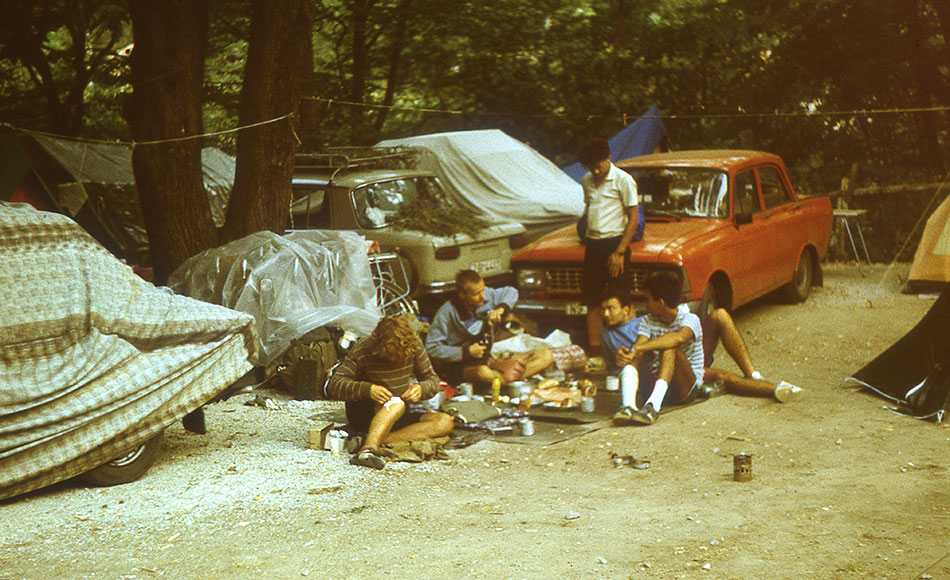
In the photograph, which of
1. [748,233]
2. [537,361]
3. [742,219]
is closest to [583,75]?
[748,233]

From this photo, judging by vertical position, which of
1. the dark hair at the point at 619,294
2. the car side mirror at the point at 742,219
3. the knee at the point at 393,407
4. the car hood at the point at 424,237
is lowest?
the knee at the point at 393,407

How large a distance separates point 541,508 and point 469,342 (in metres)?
3.15

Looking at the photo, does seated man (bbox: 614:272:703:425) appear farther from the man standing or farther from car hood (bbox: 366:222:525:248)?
car hood (bbox: 366:222:525:248)

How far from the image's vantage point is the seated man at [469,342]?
29.0 feet

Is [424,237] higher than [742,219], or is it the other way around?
[742,219]

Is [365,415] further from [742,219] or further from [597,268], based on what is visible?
[742,219]

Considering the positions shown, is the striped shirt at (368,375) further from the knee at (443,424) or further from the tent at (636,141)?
the tent at (636,141)

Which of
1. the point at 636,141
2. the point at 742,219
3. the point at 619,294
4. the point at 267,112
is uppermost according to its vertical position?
the point at 267,112

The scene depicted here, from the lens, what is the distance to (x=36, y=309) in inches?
247

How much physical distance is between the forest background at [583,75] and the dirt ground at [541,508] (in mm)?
7670

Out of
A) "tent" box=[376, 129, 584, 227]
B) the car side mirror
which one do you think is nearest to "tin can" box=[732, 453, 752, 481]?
the car side mirror

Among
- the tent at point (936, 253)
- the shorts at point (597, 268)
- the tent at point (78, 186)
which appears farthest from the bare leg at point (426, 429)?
the tent at point (78, 186)

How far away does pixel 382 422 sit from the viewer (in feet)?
23.6

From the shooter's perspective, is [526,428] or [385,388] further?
[526,428]
